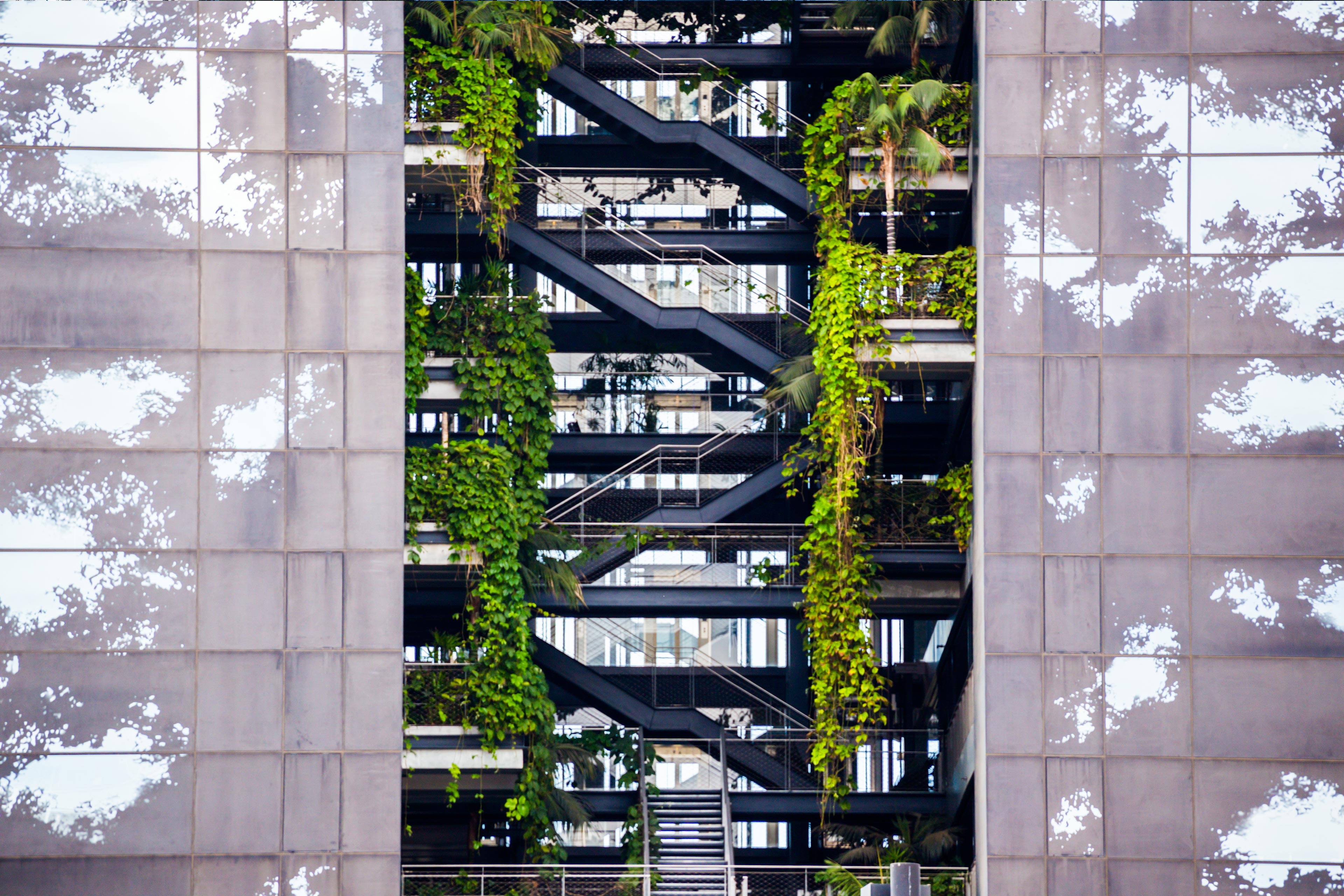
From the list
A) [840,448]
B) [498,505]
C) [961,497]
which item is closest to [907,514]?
[961,497]

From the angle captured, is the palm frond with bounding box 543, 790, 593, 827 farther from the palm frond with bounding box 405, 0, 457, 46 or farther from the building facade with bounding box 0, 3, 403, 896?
the palm frond with bounding box 405, 0, 457, 46

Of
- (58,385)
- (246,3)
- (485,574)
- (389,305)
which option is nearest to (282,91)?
(246,3)

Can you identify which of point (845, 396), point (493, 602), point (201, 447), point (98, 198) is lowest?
point (493, 602)

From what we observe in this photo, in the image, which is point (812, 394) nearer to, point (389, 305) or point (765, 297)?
point (765, 297)

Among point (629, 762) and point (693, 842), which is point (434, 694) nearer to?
point (629, 762)

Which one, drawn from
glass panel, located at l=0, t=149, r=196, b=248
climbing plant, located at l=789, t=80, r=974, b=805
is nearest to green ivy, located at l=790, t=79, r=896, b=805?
climbing plant, located at l=789, t=80, r=974, b=805

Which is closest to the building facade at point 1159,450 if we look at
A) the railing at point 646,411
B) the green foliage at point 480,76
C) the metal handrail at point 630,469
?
the metal handrail at point 630,469

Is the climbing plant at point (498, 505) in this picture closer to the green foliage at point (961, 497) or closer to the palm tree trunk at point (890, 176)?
the palm tree trunk at point (890, 176)
